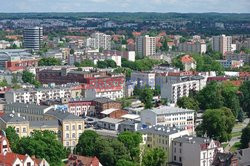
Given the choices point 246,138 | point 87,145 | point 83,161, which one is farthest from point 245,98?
point 83,161

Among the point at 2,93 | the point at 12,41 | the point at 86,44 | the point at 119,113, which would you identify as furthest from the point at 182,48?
the point at 119,113

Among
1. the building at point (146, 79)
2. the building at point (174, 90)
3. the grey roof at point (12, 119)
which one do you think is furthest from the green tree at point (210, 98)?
the grey roof at point (12, 119)

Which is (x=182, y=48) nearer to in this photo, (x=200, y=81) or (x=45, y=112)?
(x=200, y=81)

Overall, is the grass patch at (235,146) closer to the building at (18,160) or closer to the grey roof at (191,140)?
the grey roof at (191,140)

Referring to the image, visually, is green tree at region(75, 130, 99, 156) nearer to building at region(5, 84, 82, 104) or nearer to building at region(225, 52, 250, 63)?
building at region(5, 84, 82, 104)

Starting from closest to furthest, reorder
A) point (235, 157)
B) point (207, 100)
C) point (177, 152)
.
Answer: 1. point (235, 157)
2. point (177, 152)
3. point (207, 100)

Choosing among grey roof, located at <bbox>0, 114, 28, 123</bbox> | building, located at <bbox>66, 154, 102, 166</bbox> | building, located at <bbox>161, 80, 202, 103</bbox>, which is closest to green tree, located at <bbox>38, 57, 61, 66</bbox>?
building, located at <bbox>161, 80, 202, 103</bbox>
